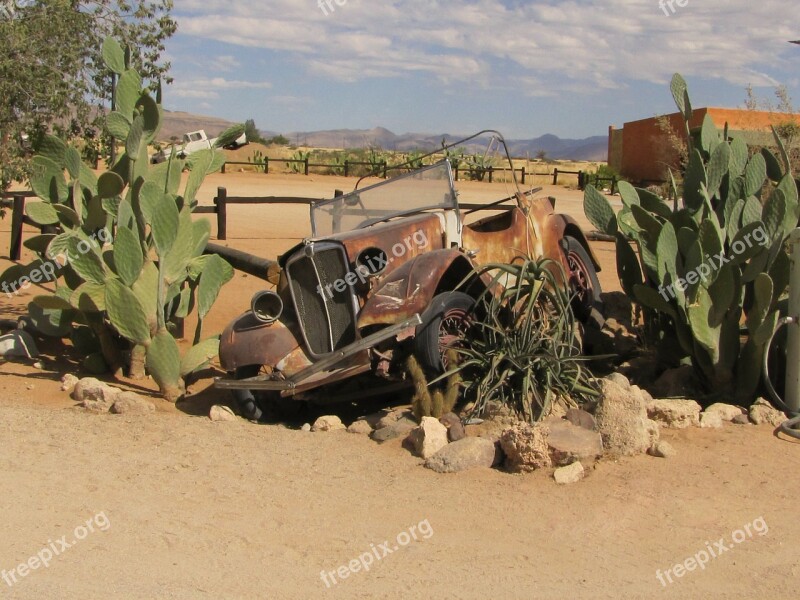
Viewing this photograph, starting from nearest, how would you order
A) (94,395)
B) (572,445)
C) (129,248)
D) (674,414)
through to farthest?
(572,445)
(674,414)
(94,395)
(129,248)

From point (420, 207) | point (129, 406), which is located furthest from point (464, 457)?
point (420, 207)

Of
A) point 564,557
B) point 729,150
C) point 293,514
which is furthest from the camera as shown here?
point 729,150

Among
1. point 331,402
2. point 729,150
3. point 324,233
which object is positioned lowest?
point 331,402

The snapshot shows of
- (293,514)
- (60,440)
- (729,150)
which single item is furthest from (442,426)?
(729,150)

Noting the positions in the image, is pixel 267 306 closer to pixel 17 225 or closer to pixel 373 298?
pixel 373 298

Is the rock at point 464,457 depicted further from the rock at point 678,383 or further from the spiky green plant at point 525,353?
the rock at point 678,383

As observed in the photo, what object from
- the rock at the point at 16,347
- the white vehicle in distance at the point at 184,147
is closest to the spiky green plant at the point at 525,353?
the white vehicle in distance at the point at 184,147

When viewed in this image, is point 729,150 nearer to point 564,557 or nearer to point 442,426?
point 442,426

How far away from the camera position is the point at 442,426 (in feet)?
19.7

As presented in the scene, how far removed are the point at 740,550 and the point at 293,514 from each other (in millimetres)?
2261

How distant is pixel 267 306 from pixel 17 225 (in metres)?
8.40

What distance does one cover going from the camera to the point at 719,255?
684 cm

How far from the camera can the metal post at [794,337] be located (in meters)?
6.46

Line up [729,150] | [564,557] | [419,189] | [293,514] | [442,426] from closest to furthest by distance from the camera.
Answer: [564,557], [293,514], [442,426], [729,150], [419,189]
